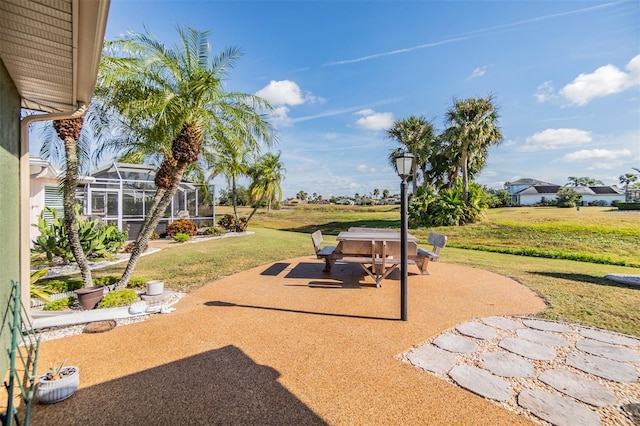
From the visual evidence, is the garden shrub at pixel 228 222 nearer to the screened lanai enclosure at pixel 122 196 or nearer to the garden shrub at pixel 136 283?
the screened lanai enclosure at pixel 122 196

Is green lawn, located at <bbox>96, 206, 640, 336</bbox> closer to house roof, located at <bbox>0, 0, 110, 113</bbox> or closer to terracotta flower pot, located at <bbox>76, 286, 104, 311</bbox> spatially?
terracotta flower pot, located at <bbox>76, 286, 104, 311</bbox>

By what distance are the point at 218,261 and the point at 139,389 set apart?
22.5ft

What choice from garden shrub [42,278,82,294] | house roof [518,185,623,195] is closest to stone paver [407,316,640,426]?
garden shrub [42,278,82,294]

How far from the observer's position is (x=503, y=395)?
8.98 feet

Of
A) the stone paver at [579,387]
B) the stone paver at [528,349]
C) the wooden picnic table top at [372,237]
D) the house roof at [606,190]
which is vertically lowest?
the stone paver at [528,349]

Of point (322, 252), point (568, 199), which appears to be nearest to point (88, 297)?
point (322, 252)

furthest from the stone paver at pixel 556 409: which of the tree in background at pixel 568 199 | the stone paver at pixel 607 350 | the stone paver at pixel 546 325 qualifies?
the tree in background at pixel 568 199

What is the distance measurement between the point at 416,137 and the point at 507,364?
916 inches

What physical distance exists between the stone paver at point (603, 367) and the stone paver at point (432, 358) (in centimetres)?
131

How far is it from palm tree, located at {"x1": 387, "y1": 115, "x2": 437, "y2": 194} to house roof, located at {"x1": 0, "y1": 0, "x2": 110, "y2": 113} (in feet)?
72.5

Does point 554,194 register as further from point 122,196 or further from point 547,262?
point 122,196

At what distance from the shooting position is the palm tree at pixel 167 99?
226 inches

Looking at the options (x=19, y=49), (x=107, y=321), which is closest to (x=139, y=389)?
(x=107, y=321)

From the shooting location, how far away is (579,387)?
2.80 meters
